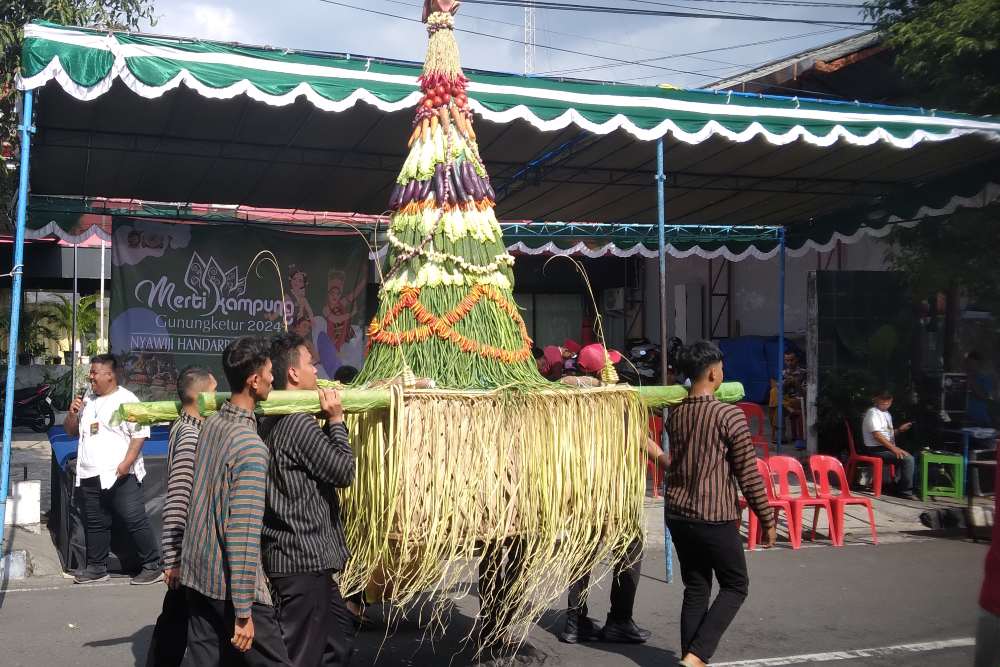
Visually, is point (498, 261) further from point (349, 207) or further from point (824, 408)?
point (824, 408)

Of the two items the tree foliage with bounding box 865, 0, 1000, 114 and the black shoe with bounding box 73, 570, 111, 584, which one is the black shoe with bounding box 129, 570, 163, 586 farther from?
the tree foliage with bounding box 865, 0, 1000, 114

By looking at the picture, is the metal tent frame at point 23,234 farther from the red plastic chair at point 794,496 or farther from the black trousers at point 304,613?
the black trousers at point 304,613

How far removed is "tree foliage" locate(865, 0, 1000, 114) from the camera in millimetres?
7664

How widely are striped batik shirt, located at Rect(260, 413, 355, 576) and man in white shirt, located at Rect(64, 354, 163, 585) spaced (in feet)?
9.67

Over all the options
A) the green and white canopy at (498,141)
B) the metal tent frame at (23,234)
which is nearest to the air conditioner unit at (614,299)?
the green and white canopy at (498,141)

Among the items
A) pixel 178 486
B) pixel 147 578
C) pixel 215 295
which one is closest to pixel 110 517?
pixel 147 578

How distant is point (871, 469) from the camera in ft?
30.4

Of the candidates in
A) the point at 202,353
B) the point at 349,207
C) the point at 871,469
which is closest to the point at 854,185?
the point at 871,469

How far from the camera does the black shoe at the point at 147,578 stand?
5.86 m

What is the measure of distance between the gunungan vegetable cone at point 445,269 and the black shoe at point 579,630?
5.81 ft

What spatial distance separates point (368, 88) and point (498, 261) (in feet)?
7.01

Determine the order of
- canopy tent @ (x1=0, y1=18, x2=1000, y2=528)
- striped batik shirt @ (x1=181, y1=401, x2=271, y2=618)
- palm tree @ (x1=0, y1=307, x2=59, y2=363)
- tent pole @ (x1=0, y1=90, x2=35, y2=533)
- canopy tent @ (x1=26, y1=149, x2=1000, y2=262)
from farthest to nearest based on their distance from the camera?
palm tree @ (x1=0, y1=307, x2=59, y2=363) → canopy tent @ (x1=26, y1=149, x2=1000, y2=262) → canopy tent @ (x1=0, y1=18, x2=1000, y2=528) → tent pole @ (x1=0, y1=90, x2=35, y2=533) → striped batik shirt @ (x1=181, y1=401, x2=271, y2=618)

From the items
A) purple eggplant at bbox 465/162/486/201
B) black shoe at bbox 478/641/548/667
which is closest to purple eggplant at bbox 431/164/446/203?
purple eggplant at bbox 465/162/486/201

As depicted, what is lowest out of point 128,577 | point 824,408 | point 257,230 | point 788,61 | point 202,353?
point 128,577
